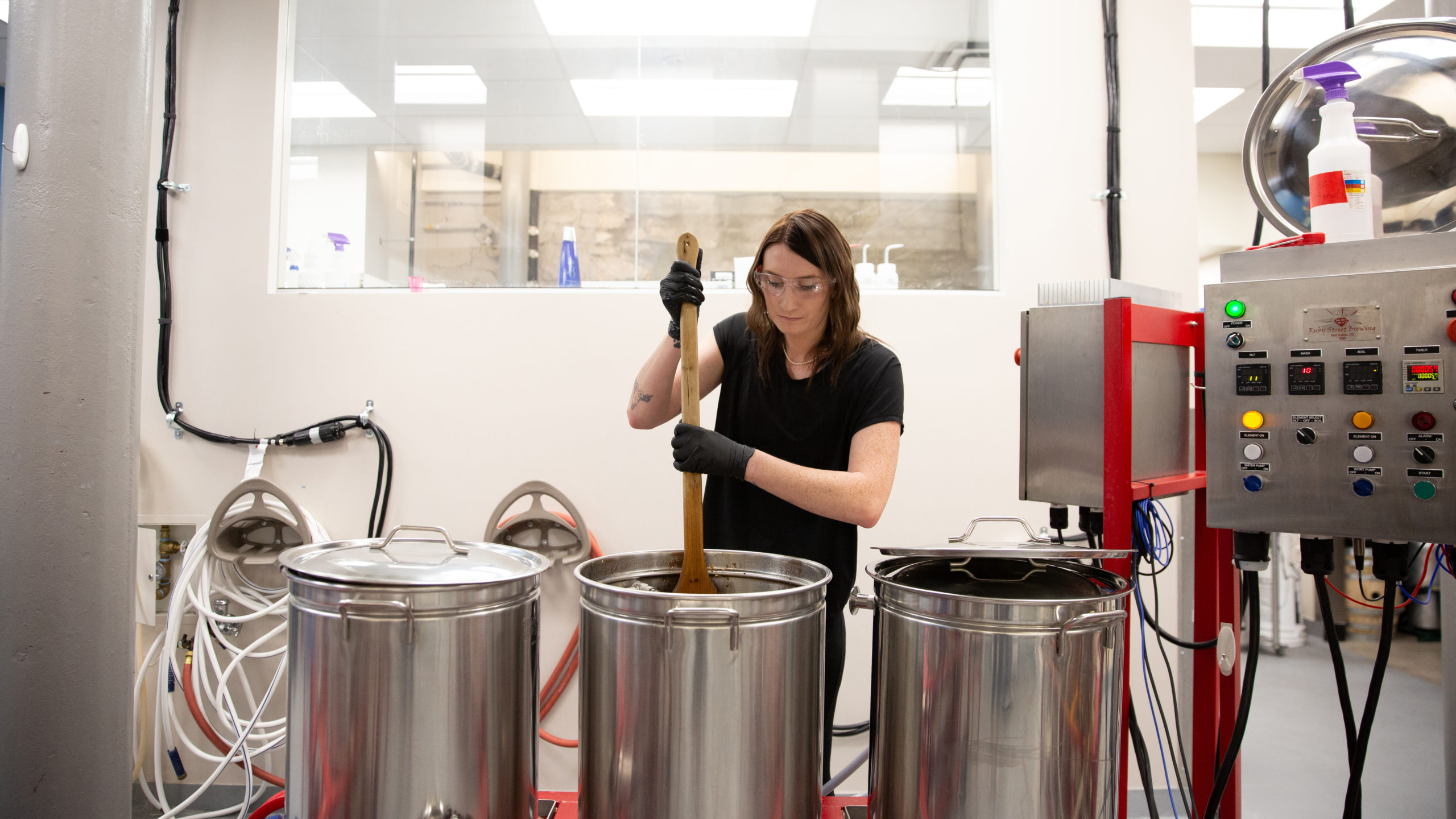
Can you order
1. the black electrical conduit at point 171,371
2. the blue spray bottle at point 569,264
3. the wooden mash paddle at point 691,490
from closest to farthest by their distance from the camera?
1. the wooden mash paddle at point 691,490
2. the black electrical conduit at point 171,371
3. the blue spray bottle at point 569,264

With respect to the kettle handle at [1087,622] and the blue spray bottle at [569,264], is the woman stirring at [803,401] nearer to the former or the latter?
the kettle handle at [1087,622]

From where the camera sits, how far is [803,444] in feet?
4.18

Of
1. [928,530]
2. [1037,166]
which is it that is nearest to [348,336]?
[928,530]

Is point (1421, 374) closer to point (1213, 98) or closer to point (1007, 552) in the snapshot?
point (1007, 552)

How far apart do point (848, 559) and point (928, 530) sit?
2.47 ft

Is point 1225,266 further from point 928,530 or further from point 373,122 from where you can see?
point 373,122

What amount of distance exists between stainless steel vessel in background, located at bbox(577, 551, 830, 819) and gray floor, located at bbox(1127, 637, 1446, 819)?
182 cm

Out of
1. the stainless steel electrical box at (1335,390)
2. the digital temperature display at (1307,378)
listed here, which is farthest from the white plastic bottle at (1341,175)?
the digital temperature display at (1307,378)

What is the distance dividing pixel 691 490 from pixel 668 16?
1.82 metres

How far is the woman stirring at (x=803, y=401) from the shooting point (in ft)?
3.82

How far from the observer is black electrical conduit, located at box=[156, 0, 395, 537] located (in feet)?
6.41

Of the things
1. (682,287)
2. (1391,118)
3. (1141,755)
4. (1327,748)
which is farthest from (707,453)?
(1327,748)

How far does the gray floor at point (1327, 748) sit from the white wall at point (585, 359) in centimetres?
127

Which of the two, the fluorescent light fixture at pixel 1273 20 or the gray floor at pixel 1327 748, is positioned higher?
the fluorescent light fixture at pixel 1273 20
